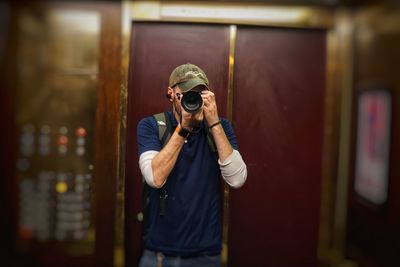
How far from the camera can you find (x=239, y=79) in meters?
2.01

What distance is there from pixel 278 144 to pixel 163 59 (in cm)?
79

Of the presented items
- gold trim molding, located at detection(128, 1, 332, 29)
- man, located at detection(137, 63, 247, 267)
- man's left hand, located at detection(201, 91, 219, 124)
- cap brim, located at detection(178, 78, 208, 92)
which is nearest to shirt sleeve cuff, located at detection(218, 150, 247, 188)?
man, located at detection(137, 63, 247, 267)

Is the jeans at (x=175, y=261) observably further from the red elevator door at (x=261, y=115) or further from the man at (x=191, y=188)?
the red elevator door at (x=261, y=115)

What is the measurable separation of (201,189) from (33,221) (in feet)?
3.49

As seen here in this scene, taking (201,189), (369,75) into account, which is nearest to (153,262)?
(201,189)

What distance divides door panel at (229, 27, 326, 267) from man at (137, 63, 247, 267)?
52 centimetres

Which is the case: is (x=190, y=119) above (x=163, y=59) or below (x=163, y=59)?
below

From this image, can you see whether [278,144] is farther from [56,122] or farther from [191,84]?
[56,122]

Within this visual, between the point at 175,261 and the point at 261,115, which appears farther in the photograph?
the point at 261,115

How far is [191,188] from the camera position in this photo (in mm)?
1536

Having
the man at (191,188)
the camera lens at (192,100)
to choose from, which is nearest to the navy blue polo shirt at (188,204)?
the man at (191,188)

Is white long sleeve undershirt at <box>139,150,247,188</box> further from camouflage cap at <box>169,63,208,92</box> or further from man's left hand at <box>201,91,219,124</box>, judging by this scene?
camouflage cap at <box>169,63,208,92</box>

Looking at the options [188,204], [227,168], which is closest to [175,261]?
[188,204]

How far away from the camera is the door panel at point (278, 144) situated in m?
2.03
